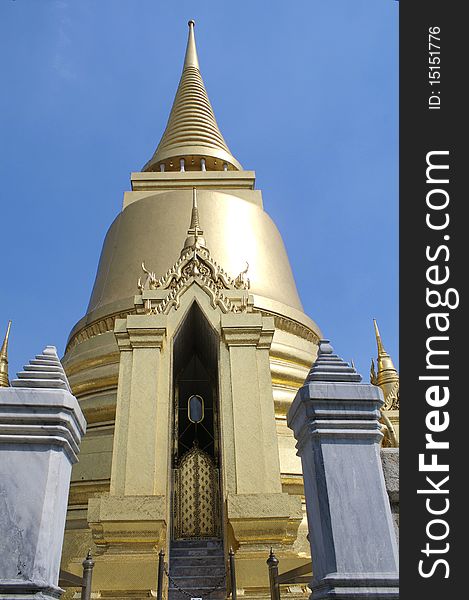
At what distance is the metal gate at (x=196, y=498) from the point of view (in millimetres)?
6641

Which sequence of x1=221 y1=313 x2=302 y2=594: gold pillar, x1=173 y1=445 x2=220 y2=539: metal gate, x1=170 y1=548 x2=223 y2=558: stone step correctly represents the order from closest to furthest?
x1=221 y1=313 x2=302 y2=594: gold pillar → x1=170 y1=548 x2=223 y2=558: stone step → x1=173 y1=445 x2=220 y2=539: metal gate

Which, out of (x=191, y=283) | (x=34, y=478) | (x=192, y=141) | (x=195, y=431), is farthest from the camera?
(x=192, y=141)

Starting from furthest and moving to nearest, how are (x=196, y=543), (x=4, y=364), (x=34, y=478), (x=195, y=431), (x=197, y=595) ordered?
(x=4, y=364) < (x=195, y=431) < (x=196, y=543) < (x=197, y=595) < (x=34, y=478)

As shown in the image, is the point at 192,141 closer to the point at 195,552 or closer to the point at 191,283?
the point at 191,283

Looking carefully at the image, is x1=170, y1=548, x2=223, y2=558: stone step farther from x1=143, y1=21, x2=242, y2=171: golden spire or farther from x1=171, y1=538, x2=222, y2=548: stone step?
x1=143, y1=21, x2=242, y2=171: golden spire

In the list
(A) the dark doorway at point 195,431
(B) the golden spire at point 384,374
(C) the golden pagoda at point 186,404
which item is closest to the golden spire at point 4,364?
(C) the golden pagoda at point 186,404

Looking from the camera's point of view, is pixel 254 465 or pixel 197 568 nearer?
pixel 197 568

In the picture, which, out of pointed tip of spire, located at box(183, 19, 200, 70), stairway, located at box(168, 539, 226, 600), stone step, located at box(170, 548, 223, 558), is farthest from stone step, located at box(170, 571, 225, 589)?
pointed tip of spire, located at box(183, 19, 200, 70)

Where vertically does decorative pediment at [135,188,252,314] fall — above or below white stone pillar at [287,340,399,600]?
above

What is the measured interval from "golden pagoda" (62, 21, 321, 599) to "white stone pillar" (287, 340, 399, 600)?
2.53m

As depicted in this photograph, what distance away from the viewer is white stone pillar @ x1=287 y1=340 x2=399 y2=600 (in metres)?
2.96

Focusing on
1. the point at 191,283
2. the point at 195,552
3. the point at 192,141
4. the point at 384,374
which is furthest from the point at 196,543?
the point at 192,141

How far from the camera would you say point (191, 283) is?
7801mm

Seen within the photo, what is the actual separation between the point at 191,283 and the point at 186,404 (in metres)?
1.75
